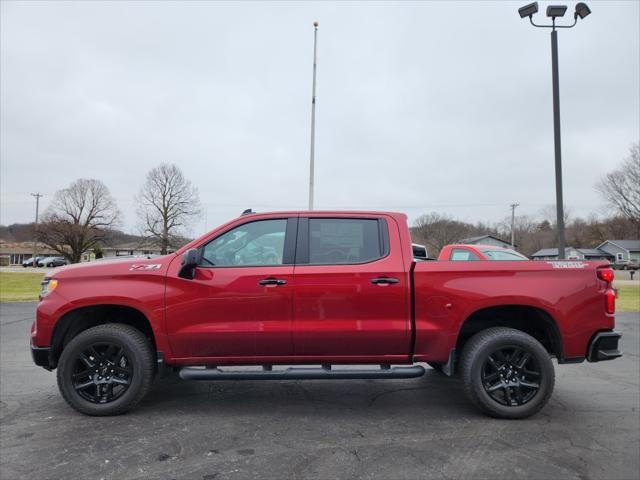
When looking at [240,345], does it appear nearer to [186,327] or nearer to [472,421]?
[186,327]

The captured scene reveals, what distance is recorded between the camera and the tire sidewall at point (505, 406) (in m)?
Answer: 3.85

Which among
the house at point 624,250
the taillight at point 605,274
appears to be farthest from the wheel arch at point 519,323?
the house at point 624,250

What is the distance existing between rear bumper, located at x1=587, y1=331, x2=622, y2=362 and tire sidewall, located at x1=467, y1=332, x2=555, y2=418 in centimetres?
46

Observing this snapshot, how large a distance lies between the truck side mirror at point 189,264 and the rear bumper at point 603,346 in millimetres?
3672

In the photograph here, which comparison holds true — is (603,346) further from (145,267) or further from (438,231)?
(438,231)

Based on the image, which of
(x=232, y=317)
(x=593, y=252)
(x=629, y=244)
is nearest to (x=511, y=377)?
(x=232, y=317)

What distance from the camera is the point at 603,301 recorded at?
3.97 metres

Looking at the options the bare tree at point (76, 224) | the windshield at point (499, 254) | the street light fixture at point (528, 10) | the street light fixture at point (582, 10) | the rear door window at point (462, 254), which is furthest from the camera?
the bare tree at point (76, 224)

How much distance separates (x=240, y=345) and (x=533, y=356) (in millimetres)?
2619

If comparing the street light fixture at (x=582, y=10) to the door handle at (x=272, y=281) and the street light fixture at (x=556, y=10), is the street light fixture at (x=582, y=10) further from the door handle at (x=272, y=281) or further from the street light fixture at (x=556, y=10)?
the door handle at (x=272, y=281)

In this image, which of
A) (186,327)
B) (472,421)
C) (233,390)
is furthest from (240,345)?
(472,421)

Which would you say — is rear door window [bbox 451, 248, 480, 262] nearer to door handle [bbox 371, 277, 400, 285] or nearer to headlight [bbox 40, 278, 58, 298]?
door handle [bbox 371, 277, 400, 285]

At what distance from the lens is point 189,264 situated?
3.85m

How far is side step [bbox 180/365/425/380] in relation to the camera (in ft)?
12.5
